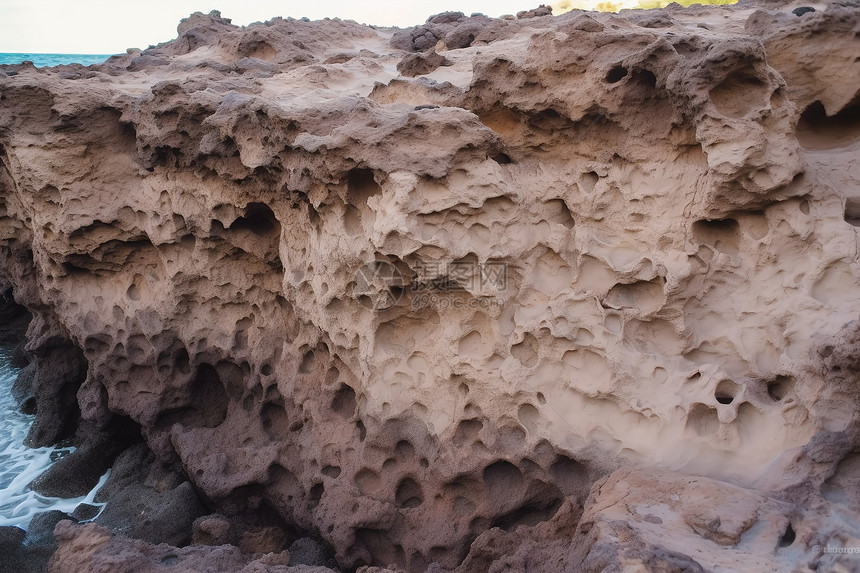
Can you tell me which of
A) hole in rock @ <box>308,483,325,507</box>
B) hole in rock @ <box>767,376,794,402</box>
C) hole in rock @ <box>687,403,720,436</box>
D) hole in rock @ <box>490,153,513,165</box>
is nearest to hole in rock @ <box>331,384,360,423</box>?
hole in rock @ <box>308,483,325,507</box>

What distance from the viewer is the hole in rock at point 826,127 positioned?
3.92 metres

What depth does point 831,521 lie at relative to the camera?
2584 mm

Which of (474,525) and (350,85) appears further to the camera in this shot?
(350,85)

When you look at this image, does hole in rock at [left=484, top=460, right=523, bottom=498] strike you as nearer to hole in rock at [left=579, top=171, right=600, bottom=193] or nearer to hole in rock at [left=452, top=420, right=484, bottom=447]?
hole in rock at [left=452, top=420, right=484, bottom=447]

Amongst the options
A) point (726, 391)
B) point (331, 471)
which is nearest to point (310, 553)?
point (331, 471)

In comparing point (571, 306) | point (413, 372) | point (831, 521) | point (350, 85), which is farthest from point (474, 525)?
point (350, 85)

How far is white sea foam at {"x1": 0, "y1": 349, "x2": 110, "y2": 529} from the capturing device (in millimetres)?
5332

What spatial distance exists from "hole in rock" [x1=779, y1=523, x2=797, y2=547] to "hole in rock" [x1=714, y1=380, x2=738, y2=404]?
0.78 m

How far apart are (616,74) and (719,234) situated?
3.80ft

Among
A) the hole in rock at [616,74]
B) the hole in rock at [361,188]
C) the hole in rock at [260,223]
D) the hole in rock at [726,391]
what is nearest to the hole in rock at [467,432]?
the hole in rock at [726,391]

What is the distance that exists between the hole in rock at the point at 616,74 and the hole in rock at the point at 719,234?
3.30 ft

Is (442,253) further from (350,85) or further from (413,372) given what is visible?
(350,85)

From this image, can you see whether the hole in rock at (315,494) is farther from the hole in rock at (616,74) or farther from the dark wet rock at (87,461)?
the hole in rock at (616,74)

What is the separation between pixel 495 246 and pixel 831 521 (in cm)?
218
